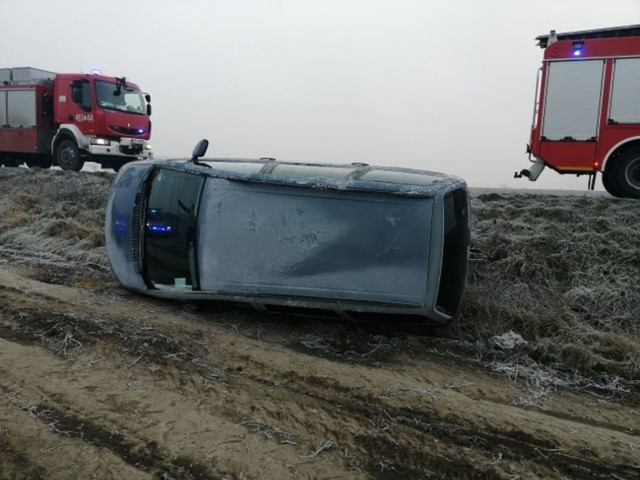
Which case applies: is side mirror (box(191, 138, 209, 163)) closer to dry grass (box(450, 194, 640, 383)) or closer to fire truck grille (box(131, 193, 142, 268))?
fire truck grille (box(131, 193, 142, 268))

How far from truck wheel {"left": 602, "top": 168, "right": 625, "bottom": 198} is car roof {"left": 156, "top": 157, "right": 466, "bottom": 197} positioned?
5.72 metres

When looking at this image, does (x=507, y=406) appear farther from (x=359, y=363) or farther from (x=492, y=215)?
(x=492, y=215)

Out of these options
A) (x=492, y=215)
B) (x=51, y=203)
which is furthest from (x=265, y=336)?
(x=51, y=203)

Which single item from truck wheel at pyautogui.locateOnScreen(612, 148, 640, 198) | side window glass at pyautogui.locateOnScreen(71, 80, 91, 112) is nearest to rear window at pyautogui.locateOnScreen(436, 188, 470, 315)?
truck wheel at pyautogui.locateOnScreen(612, 148, 640, 198)

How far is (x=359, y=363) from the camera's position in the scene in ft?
11.0

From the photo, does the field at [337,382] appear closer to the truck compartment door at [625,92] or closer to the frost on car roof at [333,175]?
the frost on car roof at [333,175]

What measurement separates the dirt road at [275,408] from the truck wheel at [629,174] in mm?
6238

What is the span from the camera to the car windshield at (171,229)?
4027mm

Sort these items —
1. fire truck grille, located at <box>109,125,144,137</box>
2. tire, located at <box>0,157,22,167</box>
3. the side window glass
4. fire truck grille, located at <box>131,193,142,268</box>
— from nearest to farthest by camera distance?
→ fire truck grille, located at <box>131,193,142,268</box> → the side window glass → fire truck grille, located at <box>109,125,144,137</box> → tire, located at <box>0,157,22,167</box>

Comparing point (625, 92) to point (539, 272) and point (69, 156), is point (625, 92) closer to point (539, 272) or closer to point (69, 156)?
point (539, 272)

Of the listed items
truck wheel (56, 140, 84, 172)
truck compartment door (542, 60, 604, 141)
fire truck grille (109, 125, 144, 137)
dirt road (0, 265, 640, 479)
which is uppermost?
truck compartment door (542, 60, 604, 141)

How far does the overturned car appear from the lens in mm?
3510

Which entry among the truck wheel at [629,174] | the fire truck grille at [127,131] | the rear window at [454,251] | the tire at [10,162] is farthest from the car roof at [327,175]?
the tire at [10,162]

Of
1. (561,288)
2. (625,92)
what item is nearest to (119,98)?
(625,92)
